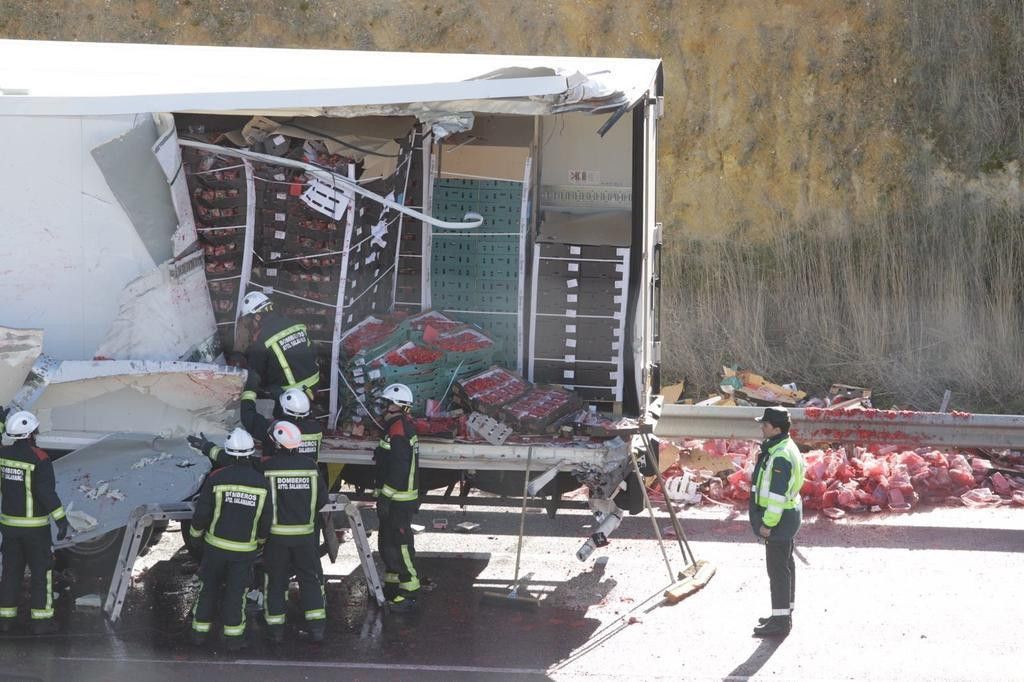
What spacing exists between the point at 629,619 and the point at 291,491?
2228 mm

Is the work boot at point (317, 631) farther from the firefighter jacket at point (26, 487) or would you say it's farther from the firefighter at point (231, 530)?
the firefighter jacket at point (26, 487)

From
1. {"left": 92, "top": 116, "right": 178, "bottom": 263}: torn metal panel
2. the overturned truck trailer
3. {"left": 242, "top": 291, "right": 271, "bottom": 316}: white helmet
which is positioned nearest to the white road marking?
the overturned truck trailer

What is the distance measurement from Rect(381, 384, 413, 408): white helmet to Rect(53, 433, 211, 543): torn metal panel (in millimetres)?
1283

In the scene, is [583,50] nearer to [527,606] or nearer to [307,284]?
[307,284]

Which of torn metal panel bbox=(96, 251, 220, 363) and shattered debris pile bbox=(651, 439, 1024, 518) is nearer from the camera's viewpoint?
torn metal panel bbox=(96, 251, 220, 363)

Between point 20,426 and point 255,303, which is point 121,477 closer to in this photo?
point 20,426

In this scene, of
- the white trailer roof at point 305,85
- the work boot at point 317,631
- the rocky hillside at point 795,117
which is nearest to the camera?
the white trailer roof at point 305,85

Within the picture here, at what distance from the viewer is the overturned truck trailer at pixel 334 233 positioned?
739 centimetres

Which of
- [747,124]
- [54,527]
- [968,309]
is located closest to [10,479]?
[54,527]

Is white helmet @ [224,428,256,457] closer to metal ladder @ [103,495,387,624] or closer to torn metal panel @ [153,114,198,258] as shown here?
metal ladder @ [103,495,387,624]

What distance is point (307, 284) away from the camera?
8273 millimetres

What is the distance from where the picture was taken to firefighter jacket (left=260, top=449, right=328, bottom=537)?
6.96 meters

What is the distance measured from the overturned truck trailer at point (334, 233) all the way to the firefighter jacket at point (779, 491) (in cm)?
98

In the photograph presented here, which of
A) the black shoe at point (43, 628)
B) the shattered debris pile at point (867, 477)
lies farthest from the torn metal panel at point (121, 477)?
the shattered debris pile at point (867, 477)
